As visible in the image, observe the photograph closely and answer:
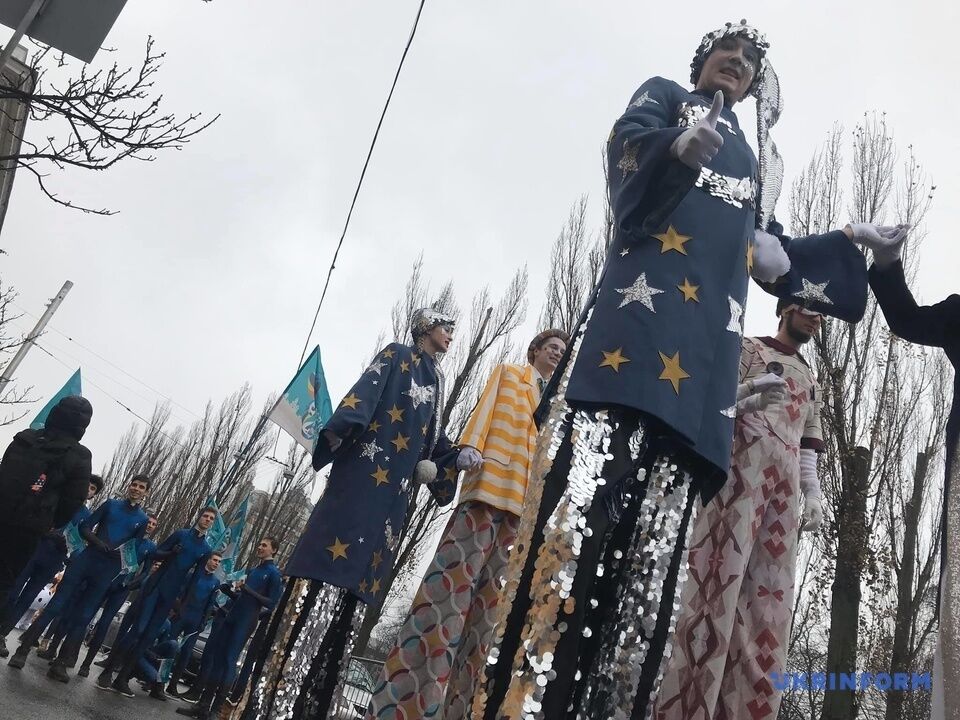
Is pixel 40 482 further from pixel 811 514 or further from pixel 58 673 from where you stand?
pixel 811 514

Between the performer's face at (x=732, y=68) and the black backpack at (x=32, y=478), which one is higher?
the performer's face at (x=732, y=68)

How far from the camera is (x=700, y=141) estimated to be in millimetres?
1896

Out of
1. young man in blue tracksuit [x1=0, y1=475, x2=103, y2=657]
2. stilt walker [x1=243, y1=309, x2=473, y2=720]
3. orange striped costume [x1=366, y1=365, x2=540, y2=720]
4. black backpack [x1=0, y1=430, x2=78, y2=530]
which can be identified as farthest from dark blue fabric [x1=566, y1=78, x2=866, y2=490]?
young man in blue tracksuit [x1=0, y1=475, x2=103, y2=657]

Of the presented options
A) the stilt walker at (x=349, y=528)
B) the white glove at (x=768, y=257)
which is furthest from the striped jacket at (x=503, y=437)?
the white glove at (x=768, y=257)

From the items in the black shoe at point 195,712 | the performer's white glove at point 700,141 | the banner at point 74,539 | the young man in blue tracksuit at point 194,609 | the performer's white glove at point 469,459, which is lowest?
the black shoe at point 195,712

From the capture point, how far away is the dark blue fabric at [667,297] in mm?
1877

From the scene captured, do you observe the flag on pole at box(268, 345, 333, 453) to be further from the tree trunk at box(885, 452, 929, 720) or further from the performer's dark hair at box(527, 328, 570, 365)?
the tree trunk at box(885, 452, 929, 720)

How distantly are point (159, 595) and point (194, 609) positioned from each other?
1715mm

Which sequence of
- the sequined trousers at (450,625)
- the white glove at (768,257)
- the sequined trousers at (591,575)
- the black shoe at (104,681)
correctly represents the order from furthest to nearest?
the black shoe at (104,681), the sequined trousers at (450,625), the white glove at (768,257), the sequined trousers at (591,575)

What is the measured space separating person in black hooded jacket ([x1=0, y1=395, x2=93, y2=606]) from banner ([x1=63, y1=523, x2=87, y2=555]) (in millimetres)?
3621

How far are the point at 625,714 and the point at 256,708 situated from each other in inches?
98.8

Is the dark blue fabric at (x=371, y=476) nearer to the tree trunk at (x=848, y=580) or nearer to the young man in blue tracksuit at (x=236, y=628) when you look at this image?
the young man in blue tracksuit at (x=236, y=628)

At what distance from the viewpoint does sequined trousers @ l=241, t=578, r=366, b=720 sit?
11.9 feet

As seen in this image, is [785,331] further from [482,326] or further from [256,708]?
[482,326]
